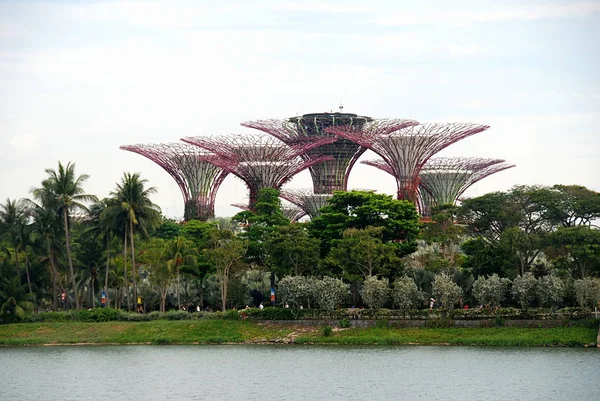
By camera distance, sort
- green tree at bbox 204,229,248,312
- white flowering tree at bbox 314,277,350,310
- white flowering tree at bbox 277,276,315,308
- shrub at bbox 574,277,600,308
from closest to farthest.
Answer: shrub at bbox 574,277,600,308 < white flowering tree at bbox 314,277,350,310 < white flowering tree at bbox 277,276,315,308 < green tree at bbox 204,229,248,312

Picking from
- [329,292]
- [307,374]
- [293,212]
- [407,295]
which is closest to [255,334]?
[329,292]

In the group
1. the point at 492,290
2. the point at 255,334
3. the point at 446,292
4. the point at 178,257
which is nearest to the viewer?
the point at 492,290

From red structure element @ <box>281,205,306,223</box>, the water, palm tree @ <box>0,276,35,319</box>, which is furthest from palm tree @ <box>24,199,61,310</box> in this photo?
red structure element @ <box>281,205,306,223</box>

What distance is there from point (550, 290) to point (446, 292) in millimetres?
6660

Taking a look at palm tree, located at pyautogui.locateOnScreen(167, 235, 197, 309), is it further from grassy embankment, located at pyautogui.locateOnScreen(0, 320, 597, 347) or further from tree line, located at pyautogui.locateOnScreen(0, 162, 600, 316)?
grassy embankment, located at pyautogui.locateOnScreen(0, 320, 597, 347)

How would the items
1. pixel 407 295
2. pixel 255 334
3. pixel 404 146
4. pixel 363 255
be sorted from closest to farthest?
pixel 407 295 < pixel 255 334 < pixel 363 255 < pixel 404 146

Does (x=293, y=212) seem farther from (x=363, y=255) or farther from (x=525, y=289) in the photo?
(x=525, y=289)

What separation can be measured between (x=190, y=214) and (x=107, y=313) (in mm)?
49262

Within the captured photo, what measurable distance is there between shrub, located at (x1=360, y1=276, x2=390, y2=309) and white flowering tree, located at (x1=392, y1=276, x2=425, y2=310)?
31.0 inches

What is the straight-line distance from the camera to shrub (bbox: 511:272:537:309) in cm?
6731

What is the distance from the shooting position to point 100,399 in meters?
47.2

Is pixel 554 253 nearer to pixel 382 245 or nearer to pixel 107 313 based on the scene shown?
pixel 382 245

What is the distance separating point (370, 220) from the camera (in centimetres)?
8381

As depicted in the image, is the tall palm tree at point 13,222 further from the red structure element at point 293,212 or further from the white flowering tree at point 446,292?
the red structure element at point 293,212
